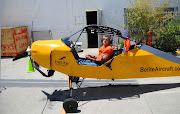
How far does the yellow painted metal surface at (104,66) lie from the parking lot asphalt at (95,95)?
0.59 m

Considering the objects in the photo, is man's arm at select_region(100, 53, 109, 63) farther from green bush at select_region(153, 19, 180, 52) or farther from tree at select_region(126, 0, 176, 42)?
green bush at select_region(153, 19, 180, 52)

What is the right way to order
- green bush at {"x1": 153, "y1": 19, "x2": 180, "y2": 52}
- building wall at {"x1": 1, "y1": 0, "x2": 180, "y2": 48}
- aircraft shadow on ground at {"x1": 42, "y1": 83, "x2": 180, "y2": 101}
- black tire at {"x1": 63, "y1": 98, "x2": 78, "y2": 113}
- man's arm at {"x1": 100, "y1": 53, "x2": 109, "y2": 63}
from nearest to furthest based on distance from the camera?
black tire at {"x1": 63, "y1": 98, "x2": 78, "y2": 113}, man's arm at {"x1": 100, "y1": 53, "x2": 109, "y2": 63}, aircraft shadow on ground at {"x1": 42, "y1": 83, "x2": 180, "y2": 101}, green bush at {"x1": 153, "y1": 19, "x2": 180, "y2": 52}, building wall at {"x1": 1, "y1": 0, "x2": 180, "y2": 48}

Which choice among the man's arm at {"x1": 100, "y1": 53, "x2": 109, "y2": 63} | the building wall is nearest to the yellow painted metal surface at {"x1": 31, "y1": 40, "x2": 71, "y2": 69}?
the man's arm at {"x1": 100, "y1": 53, "x2": 109, "y2": 63}

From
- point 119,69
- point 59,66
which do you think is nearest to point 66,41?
point 59,66

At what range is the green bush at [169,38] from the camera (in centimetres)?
850

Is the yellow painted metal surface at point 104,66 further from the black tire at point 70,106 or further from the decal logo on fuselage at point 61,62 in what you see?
the black tire at point 70,106

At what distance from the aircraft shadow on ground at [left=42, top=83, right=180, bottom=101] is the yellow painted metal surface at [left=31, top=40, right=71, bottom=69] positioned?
3.32ft

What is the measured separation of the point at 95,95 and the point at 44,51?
1.76m

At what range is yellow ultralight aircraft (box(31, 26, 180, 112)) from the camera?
4383mm

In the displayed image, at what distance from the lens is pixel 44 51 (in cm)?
436

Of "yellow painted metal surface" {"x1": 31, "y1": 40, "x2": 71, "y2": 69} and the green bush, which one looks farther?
the green bush

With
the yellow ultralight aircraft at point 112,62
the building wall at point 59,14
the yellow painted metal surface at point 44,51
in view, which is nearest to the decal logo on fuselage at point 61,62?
the yellow ultralight aircraft at point 112,62

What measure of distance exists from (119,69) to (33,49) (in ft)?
7.10

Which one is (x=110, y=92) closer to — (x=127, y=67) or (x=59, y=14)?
(x=127, y=67)
